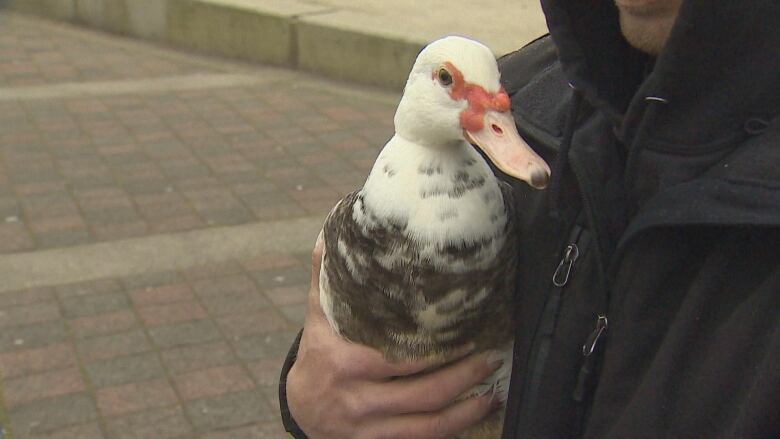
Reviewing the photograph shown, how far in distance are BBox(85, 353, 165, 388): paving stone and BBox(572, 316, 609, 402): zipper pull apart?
2.25 metres

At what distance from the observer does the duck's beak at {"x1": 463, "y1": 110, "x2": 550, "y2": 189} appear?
3.68ft

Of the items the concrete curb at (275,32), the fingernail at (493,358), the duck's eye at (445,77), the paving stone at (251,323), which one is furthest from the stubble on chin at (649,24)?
the concrete curb at (275,32)

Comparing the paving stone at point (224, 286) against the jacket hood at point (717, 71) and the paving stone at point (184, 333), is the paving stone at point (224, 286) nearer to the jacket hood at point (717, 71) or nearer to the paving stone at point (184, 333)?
the paving stone at point (184, 333)

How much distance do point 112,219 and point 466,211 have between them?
3.19m

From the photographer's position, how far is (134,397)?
2977mm

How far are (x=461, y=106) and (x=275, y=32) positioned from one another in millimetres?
5663

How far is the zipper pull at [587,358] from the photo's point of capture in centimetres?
107

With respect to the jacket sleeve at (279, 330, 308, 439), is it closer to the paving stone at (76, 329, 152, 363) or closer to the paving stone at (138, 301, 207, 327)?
the paving stone at (76, 329, 152, 363)

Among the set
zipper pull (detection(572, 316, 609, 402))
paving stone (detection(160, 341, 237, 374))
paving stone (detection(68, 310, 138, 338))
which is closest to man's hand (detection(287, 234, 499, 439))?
zipper pull (detection(572, 316, 609, 402))

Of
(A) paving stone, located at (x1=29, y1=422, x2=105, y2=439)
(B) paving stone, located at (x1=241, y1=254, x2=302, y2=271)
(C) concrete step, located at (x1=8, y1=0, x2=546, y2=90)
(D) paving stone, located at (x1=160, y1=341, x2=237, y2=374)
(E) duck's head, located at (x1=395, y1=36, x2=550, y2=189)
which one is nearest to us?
(E) duck's head, located at (x1=395, y1=36, x2=550, y2=189)

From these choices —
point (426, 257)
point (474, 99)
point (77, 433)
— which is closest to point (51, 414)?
point (77, 433)

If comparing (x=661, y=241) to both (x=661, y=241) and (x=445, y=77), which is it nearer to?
(x=661, y=241)

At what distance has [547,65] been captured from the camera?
4.51ft

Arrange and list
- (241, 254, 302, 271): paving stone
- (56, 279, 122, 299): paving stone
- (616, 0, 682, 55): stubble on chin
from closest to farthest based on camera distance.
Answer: (616, 0, 682, 55): stubble on chin < (56, 279, 122, 299): paving stone < (241, 254, 302, 271): paving stone
